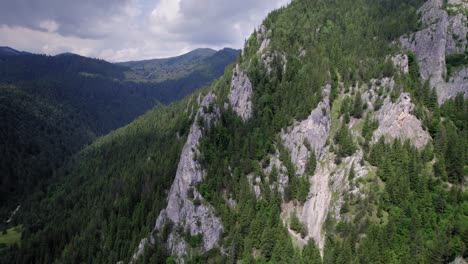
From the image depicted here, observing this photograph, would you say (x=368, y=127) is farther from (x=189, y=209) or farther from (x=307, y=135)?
(x=189, y=209)

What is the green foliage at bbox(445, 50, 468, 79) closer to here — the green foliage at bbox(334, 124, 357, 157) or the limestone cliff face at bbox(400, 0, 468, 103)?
the limestone cliff face at bbox(400, 0, 468, 103)

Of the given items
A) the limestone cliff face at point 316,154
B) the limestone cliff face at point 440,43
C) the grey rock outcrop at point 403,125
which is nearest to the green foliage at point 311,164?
the limestone cliff face at point 316,154

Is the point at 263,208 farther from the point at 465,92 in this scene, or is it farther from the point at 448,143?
the point at 465,92

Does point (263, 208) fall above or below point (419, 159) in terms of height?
below

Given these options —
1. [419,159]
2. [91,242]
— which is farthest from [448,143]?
[91,242]

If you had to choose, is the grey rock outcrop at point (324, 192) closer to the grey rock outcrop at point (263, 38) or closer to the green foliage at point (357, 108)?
the green foliage at point (357, 108)

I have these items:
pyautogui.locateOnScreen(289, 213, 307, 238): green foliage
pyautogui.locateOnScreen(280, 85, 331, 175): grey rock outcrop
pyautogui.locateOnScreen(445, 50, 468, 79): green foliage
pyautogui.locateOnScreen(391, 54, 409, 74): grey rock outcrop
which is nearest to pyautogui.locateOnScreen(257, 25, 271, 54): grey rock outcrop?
pyautogui.locateOnScreen(280, 85, 331, 175): grey rock outcrop
